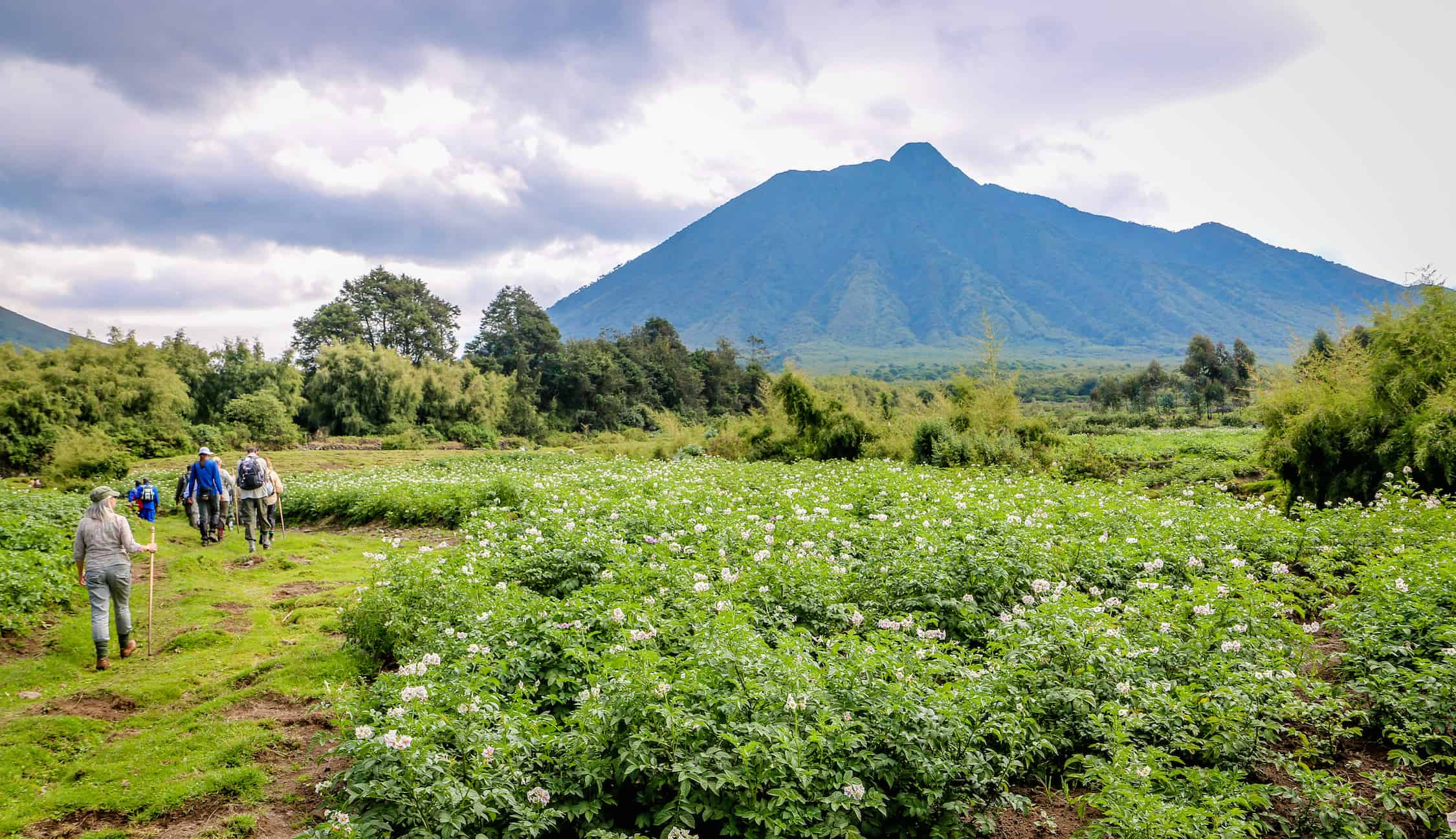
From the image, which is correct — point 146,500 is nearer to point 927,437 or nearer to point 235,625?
point 235,625

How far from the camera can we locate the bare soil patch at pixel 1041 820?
4387 millimetres

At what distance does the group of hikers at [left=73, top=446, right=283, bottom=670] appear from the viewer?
8258mm

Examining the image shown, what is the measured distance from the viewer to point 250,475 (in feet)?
46.1

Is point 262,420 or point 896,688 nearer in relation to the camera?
point 896,688

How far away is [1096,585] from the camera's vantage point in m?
7.86

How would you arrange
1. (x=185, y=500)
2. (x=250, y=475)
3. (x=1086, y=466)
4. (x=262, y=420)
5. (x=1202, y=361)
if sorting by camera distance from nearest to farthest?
1. (x=250, y=475)
2. (x=185, y=500)
3. (x=1086, y=466)
4. (x=262, y=420)
5. (x=1202, y=361)

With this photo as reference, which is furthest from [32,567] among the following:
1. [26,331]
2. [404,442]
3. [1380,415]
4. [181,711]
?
[26,331]

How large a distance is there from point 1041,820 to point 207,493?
17.3 meters

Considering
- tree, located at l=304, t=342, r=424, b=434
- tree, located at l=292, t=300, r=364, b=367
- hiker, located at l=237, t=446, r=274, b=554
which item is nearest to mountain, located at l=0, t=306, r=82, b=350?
tree, located at l=292, t=300, r=364, b=367

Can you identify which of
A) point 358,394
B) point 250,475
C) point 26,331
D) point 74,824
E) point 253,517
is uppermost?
point 26,331

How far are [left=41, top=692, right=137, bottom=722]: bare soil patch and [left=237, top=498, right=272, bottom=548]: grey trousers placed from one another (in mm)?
7353

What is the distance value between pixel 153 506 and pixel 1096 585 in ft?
60.2

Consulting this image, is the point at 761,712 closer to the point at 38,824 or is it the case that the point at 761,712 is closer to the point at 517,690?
the point at 517,690

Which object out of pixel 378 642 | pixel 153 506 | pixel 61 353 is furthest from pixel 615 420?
pixel 378 642
